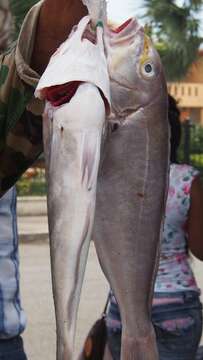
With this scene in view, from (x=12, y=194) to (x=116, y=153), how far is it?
2.66 feet

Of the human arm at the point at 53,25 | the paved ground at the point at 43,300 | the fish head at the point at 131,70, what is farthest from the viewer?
the paved ground at the point at 43,300

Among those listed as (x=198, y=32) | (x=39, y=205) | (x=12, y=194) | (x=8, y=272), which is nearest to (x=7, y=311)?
(x=8, y=272)

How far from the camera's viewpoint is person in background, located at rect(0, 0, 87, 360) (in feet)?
5.83

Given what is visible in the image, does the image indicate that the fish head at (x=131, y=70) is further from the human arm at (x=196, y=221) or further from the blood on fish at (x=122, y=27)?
the human arm at (x=196, y=221)

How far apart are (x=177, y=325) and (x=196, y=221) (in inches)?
16.9

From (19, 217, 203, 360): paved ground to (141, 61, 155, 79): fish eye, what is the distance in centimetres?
401

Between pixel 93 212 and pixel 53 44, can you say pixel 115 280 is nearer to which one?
pixel 93 212

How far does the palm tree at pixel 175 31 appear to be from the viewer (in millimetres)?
17375

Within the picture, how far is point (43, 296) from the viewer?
8891mm

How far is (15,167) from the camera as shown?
6.91 ft

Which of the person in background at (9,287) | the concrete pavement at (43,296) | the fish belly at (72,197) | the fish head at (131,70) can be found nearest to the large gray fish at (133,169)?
the fish head at (131,70)

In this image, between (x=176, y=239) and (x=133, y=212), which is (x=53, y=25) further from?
(x=176, y=239)

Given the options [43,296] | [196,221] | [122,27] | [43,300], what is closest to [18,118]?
[122,27]

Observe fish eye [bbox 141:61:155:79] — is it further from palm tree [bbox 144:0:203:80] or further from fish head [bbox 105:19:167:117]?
palm tree [bbox 144:0:203:80]
